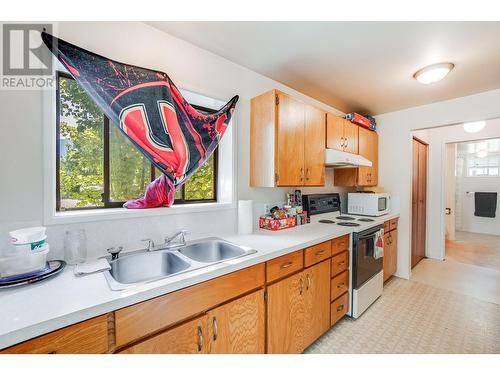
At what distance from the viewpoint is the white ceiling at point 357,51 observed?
4.91ft

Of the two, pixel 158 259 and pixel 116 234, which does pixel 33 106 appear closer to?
pixel 116 234

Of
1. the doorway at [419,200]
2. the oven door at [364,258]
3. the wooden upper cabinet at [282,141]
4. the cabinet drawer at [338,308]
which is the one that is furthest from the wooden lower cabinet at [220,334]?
the doorway at [419,200]

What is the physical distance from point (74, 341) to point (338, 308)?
1.94 metres

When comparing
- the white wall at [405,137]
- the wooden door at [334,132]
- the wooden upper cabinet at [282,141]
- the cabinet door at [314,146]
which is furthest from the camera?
the white wall at [405,137]

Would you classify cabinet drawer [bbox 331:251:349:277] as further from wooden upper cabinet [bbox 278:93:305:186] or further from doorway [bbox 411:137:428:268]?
doorway [bbox 411:137:428:268]

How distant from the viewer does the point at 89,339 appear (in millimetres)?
809

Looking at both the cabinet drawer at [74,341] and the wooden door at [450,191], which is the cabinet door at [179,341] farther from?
the wooden door at [450,191]

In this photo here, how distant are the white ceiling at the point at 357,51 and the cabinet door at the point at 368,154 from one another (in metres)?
0.65

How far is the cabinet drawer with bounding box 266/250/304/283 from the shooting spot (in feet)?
4.67

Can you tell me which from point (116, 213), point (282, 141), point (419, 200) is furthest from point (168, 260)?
point (419, 200)

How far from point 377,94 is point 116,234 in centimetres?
300

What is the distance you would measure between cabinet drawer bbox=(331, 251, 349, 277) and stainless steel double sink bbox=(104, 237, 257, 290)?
36.4 inches
